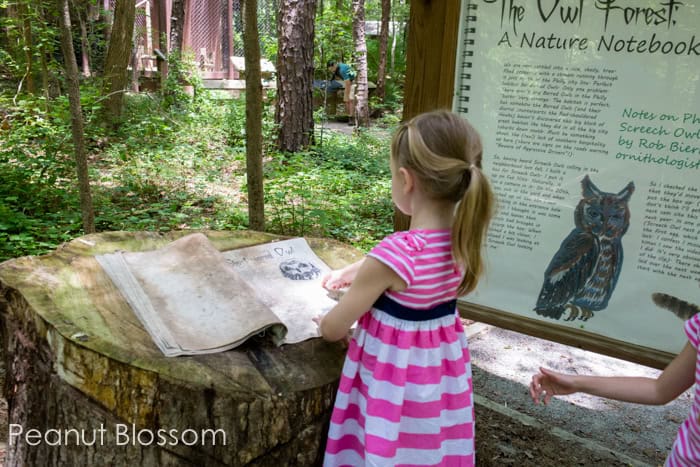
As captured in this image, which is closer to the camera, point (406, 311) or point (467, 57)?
point (406, 311)

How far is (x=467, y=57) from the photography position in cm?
225

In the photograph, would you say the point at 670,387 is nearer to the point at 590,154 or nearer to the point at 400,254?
the point at 400,254

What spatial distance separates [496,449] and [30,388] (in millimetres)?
1916

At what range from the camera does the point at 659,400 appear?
4.18 feet

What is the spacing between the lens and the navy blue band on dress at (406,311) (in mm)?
1429

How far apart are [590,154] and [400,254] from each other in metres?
1.08

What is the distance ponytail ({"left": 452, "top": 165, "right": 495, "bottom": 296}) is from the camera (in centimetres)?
133

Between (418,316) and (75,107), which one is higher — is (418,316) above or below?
below

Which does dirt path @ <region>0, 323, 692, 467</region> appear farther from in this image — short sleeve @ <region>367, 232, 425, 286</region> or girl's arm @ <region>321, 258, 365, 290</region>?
short sleeve @ <region>367, 232, 425, 286</region>

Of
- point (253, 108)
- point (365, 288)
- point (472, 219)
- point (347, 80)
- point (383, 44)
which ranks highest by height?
point (383, 44)

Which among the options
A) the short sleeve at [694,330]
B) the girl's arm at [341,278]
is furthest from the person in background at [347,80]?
the short sleeve at [694,330]

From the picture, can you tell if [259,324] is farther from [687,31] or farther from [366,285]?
[687,31]

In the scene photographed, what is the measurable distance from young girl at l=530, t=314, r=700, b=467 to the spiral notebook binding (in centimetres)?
126

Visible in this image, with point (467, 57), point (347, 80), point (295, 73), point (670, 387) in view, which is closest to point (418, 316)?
point (670, 387)
